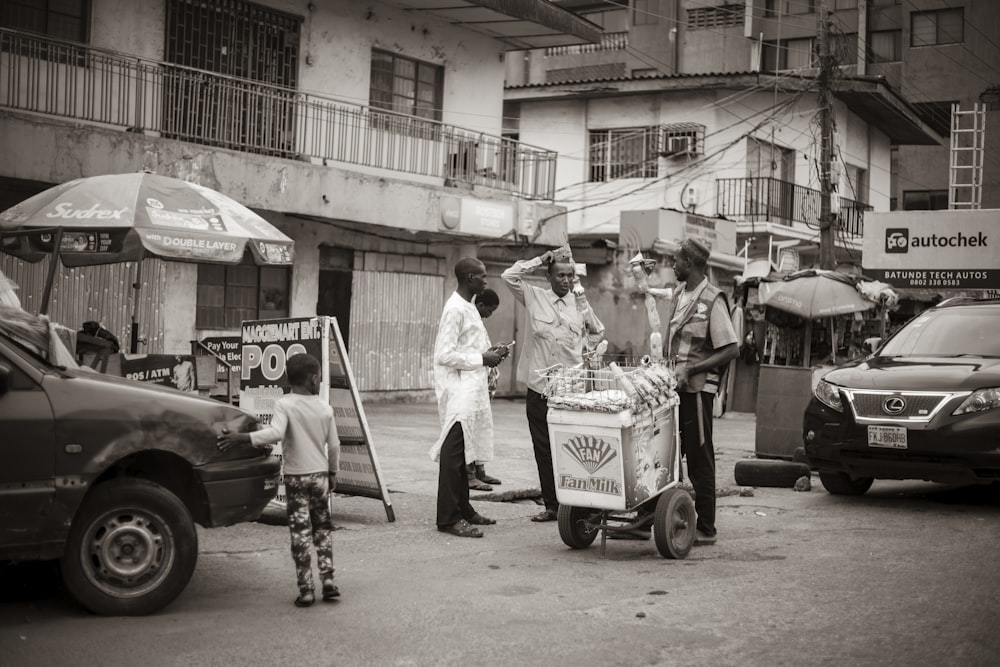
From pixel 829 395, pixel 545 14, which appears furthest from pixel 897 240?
pixel 829 395

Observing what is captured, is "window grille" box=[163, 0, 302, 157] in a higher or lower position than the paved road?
higher

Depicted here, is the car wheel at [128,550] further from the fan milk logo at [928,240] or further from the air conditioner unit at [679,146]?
the air conditioner unit at [679,146]

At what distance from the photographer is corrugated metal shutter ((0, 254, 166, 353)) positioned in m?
14.7

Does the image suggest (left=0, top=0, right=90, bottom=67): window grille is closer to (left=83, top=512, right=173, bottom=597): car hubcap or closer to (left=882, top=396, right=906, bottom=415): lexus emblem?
(left=83, top=512, right=173, bottom=597): car hubcap

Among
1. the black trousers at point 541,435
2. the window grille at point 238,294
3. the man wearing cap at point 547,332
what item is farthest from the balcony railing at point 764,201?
the black trousers at point 541,435

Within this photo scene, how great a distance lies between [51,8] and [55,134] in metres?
2.06

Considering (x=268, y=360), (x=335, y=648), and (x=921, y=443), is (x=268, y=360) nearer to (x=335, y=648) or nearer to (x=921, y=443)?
(x=335, y=648)

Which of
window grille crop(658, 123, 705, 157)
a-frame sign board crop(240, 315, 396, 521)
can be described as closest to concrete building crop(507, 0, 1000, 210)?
window grille crop(658, 123, 705, 157)

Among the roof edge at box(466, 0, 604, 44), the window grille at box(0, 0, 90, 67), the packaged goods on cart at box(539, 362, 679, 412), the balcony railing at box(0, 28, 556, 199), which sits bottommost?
the packaged goods on cart at box(539, 362, 679, 412)

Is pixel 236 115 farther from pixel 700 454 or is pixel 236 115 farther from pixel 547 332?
pixel 700 454

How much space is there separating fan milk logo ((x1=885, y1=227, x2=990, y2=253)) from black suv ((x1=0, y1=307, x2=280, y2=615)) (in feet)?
46.4

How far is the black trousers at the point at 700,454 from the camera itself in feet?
24.5

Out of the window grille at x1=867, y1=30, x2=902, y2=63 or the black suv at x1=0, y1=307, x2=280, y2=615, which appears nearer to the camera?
the black suv at x1=0, y1=307, x2=280, y2=615

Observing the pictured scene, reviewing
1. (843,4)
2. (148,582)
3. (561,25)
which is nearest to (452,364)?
(148,582)
